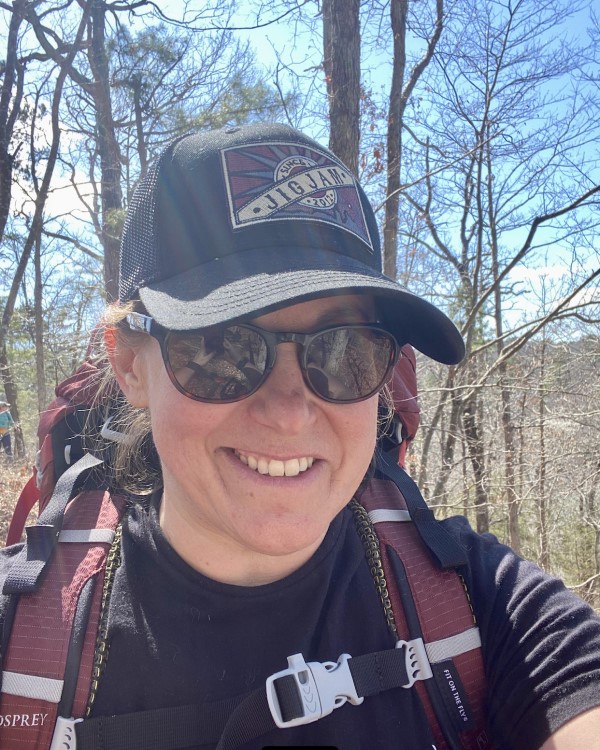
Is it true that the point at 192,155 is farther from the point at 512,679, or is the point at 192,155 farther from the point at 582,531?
the point at 582,531

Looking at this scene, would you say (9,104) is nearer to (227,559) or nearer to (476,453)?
(476,453)

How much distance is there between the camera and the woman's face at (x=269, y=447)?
119 centimetres

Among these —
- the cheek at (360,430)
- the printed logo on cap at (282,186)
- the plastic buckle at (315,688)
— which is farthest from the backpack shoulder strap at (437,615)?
the printed logo on cap at (282,186)

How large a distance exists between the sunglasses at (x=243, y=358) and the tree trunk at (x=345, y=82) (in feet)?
10.6

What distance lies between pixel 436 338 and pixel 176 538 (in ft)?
2.89

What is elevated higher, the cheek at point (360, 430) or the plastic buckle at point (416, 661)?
the cheek at point (360, 430)

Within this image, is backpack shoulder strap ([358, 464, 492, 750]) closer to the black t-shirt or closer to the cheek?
the black t-shirt

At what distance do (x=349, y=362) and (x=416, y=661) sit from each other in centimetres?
74

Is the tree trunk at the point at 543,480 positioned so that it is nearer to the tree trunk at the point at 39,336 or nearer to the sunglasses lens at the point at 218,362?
the sunglasses lens at the point at 218,362

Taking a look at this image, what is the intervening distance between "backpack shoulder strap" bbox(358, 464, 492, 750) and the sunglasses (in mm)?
482

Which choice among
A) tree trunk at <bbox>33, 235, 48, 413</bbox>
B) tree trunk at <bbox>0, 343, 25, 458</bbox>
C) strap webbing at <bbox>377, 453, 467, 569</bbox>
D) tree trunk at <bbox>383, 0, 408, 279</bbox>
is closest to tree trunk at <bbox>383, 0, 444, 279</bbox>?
tree trunk at <bbox>383, 0, 408, 279</bbox>

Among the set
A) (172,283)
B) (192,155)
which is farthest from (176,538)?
(192,155)

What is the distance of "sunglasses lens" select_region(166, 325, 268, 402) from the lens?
3.74 feet

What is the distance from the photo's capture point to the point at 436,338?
1360mm
